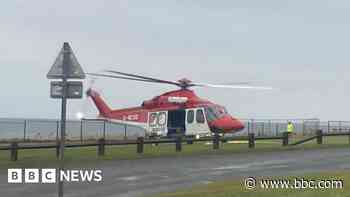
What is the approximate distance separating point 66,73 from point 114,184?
15.3 ft

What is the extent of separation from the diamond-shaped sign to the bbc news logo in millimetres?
5264

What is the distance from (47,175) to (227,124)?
19704 millimetres

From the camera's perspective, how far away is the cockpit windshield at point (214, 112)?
122ft

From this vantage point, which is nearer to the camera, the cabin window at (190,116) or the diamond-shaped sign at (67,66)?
the diamond-shaped sign at (67,66)

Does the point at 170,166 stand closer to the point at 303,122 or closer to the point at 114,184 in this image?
the point at 114,184

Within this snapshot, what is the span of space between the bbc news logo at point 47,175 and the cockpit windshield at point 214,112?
60.2ft

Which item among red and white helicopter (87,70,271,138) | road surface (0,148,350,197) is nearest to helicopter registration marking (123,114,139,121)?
red and white helicopter (87,70,271,138)

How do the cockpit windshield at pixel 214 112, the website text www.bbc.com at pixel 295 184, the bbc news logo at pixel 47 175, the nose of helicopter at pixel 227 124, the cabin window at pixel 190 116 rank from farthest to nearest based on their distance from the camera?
the cabin window at pixel 190 116
the cockpit windshield at pixel 214 112
the nose of helicopter at pixel 227 124
the bbc news logo at pixel 47 175
the website text www.bbc.com at pixel 295 184

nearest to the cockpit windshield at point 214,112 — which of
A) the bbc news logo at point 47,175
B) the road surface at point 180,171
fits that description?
the road surface at point 180,171

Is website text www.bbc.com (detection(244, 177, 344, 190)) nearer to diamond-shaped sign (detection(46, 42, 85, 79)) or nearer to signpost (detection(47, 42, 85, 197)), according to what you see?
signpost (detection(47, 42, 85, 197))

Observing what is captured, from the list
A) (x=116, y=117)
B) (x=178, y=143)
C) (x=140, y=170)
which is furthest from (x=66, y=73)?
(x=116, y=117)

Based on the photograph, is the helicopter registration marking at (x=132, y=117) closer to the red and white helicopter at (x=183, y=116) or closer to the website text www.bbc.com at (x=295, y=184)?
the red and white helicopter at (x=183, y=116)

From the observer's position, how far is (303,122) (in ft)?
226

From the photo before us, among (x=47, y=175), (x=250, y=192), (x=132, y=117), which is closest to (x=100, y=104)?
(x=132, y=117)
